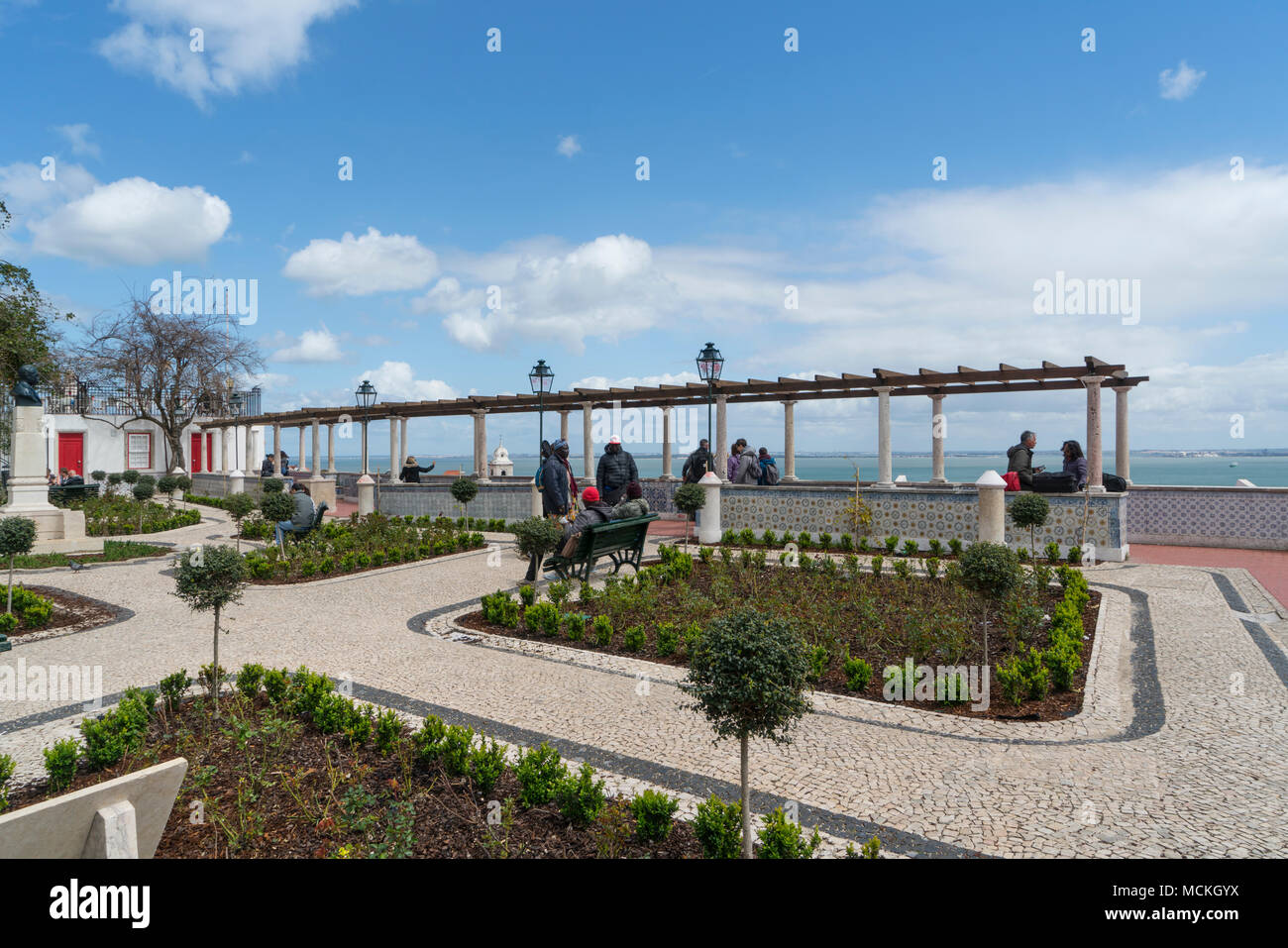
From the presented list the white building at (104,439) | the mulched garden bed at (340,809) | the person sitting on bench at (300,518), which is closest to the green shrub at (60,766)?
the mulched garden bed at (340,809)

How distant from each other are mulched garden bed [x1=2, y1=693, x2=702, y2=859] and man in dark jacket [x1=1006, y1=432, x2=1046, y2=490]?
452 inches

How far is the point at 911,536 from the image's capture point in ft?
42.8

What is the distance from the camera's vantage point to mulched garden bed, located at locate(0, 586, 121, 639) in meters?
7.52

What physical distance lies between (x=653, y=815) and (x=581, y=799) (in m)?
0.37

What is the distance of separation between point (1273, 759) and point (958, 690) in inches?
70.2

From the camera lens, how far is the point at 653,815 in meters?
3.14

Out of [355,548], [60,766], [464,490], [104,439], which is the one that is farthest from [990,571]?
[104,439]

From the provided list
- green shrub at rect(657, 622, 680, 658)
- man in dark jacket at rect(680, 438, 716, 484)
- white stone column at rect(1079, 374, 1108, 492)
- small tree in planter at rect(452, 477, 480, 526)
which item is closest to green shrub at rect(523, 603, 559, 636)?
green shrub at rect(657, 622, 680, 658)

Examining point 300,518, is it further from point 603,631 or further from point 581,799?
point 581,799

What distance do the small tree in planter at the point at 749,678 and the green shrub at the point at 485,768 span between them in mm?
1241

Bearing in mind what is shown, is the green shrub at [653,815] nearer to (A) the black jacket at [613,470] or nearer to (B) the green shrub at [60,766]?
(B) the green shrub at [60,766]
